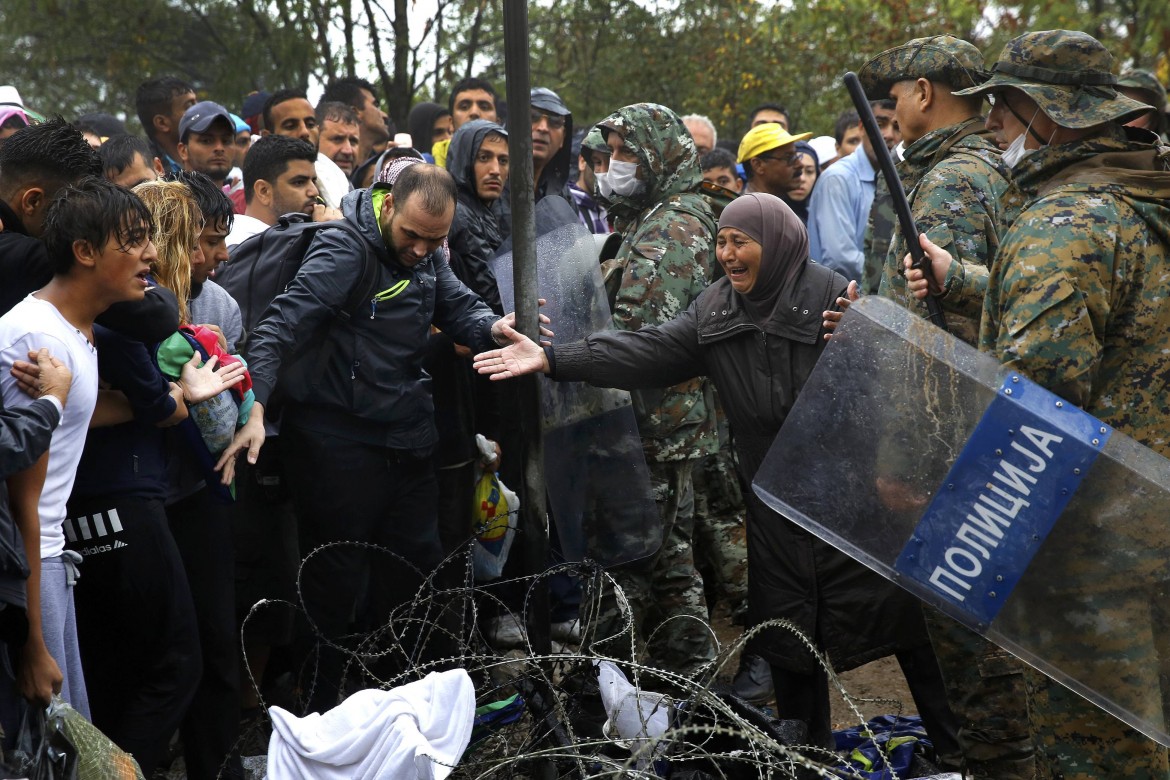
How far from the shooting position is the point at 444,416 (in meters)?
5.34

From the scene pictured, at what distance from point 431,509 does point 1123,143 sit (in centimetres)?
269

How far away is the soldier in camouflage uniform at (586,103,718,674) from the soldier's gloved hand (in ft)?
4.06

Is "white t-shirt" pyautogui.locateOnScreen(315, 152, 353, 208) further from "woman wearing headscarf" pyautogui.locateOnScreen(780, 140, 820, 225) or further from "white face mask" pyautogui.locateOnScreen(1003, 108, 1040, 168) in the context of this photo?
"white face mask" pyautogui.locateOnScreen(1003, 108, 1040, 168)

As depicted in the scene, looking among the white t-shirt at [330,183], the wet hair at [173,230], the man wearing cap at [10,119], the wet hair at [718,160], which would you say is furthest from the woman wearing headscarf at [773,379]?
the wet hair at [718,160]

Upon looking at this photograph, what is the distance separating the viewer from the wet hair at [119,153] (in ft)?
16.0

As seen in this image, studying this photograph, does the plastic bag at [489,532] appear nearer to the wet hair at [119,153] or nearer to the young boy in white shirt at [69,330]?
the wet hair at [119,153]

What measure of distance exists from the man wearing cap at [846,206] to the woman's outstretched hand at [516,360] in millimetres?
3756

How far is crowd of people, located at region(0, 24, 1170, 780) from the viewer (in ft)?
10.5

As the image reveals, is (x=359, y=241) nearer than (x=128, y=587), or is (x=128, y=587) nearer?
(x=128, y=587)

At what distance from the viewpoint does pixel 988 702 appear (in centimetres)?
404

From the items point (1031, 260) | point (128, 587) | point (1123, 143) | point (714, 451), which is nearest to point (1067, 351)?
point (1031, 260)

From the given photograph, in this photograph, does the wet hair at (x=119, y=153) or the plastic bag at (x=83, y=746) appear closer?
the plastic bag at (x=83, y=746)

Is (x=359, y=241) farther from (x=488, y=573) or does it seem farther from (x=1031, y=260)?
(x=1031, y=260)

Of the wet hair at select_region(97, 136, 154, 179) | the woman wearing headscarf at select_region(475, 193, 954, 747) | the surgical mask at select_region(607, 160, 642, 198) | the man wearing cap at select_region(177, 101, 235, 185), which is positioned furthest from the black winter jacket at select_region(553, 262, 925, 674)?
the man wearing cap at select_region(177, 101, 235, 185)
